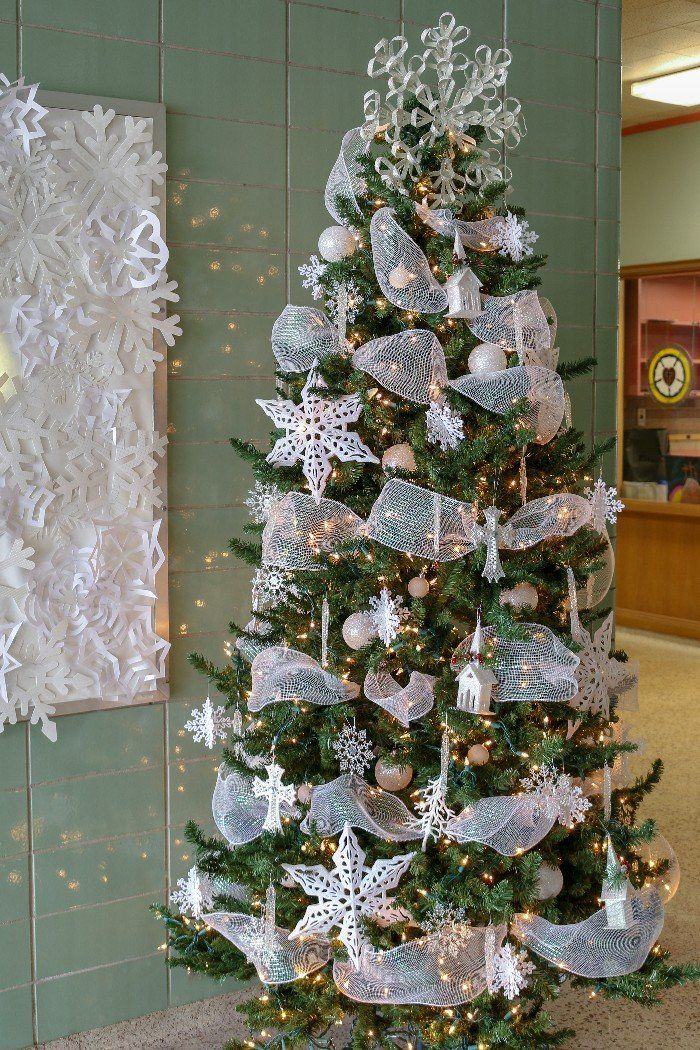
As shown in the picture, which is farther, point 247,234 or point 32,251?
point 247,234

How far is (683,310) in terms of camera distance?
6754mm

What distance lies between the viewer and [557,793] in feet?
6.43

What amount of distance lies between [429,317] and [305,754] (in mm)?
879

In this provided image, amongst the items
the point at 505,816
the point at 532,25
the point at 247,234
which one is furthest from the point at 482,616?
the point at 532,25

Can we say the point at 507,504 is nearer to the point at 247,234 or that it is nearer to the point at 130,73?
the point at 247,234

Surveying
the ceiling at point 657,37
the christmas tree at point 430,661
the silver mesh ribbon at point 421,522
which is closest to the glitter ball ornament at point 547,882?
the christmas tree at point 430,661

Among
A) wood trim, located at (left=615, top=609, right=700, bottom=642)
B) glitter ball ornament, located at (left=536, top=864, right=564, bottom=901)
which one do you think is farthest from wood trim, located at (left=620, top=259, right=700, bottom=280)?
glitter ball ornament, located at (left=536, top=864, right=564, bottom=901)

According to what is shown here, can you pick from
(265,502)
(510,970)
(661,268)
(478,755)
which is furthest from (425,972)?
(661,268)

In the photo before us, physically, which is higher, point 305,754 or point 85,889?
point 305,754

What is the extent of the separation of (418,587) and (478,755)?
0.33 meters

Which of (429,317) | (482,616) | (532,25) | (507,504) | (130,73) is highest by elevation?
(532,25)

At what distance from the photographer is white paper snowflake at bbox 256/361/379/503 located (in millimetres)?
2029

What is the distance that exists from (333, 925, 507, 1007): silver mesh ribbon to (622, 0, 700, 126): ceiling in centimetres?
399

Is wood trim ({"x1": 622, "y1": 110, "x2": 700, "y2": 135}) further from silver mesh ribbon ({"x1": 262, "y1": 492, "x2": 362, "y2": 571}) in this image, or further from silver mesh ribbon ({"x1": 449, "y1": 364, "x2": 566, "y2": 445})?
silver mesh ribbon ({"x1": 262, "y1": 492, "x2": 362, "y2": 571})
